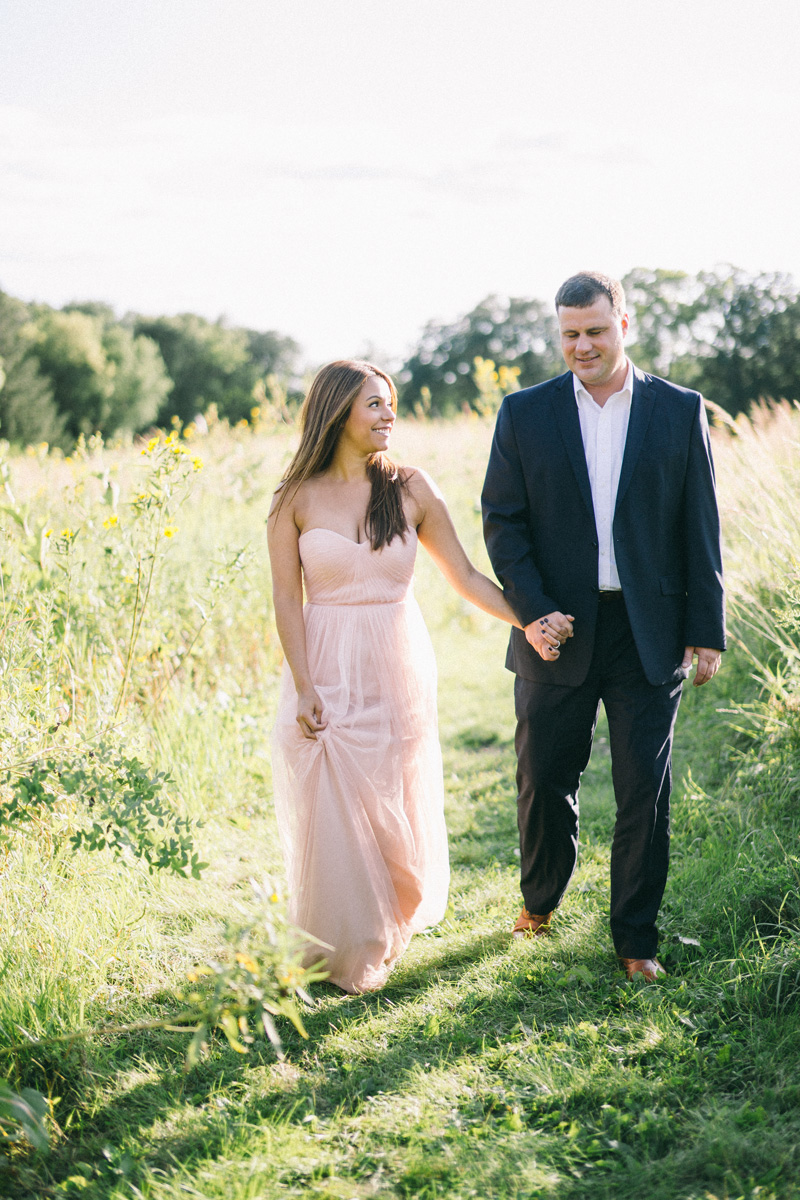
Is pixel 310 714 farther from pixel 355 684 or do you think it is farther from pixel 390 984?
pixel 390 984

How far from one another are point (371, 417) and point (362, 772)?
3.90ft

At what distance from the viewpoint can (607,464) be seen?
9.27 feet

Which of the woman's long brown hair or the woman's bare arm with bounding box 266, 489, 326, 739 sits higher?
the woman's long brown hair

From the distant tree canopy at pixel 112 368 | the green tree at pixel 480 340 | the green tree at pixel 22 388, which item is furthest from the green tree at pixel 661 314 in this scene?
the green tree at pixel 480 340

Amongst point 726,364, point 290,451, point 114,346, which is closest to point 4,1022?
point 290,451

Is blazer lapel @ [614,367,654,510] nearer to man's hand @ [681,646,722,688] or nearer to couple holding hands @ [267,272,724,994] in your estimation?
couple holding hands @ [267,272,724,994]

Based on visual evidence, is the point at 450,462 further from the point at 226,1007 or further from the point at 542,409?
the point at 226,1007

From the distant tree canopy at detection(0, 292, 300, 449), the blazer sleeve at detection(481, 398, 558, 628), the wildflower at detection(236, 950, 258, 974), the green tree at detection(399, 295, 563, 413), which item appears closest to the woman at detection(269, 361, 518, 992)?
the blazer sleeve at detection(481, 398, 558, 628)

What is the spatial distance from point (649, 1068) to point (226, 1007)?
1.23 meters

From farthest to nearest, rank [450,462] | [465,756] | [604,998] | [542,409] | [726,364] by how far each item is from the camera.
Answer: [726,364] → [450,462] → [465,756] → [542,409] → [604,998]

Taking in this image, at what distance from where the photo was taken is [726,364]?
15117 millimetres

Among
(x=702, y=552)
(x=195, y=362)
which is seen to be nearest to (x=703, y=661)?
(x=702, y=552)

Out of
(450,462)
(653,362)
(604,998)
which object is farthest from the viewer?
(653,362)

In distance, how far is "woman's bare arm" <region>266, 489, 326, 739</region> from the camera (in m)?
3.04
